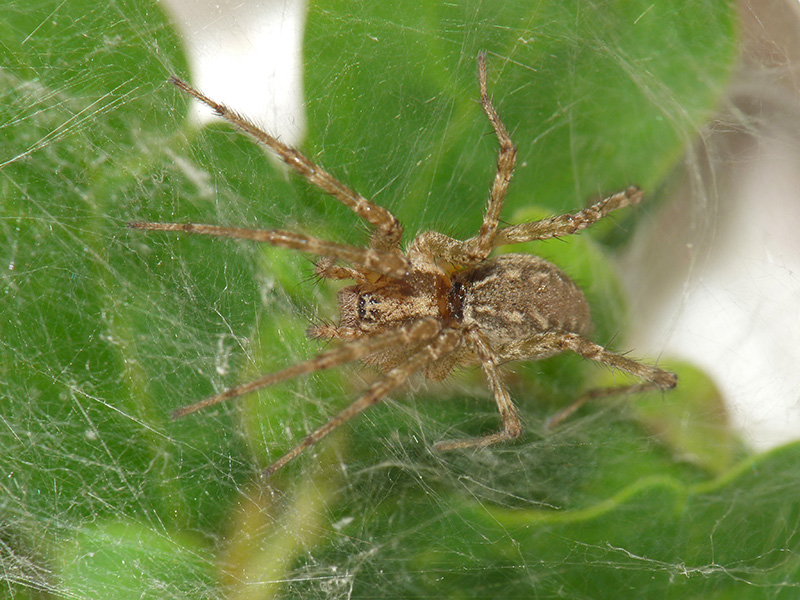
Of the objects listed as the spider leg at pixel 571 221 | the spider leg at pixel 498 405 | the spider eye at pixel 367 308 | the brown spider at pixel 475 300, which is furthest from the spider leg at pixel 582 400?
the spider eye at pixel 367 308

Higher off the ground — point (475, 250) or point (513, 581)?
point (475, 250)

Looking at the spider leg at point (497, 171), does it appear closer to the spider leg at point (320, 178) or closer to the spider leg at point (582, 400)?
the spider leg at point (320, 178)

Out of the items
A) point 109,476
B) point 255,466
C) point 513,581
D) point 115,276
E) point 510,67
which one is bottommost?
point 513,581

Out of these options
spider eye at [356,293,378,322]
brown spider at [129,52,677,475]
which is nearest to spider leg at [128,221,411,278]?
brown spider at [129,52,677,475]

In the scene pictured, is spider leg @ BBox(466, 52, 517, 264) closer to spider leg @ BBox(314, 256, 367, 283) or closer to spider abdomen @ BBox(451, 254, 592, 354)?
spider abdomen @ BBox(451, 254, 592, 354)

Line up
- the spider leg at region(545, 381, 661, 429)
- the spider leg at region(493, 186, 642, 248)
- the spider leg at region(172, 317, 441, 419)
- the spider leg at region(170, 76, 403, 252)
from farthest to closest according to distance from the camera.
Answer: the spider leg at region(545, 381, 661, 429), the spider leg at region(493, 186, 642, 248), the spider leg at region(170, 76, 403, 252), the spider leg at region(172, 317, 441, 419)

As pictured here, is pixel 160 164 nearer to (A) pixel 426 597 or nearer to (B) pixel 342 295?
(B) pixel 342 295

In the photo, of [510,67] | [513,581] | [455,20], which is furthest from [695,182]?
[513,581]
